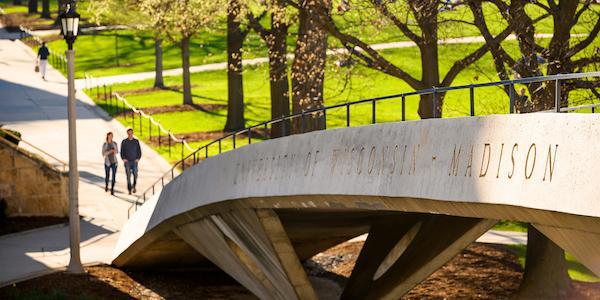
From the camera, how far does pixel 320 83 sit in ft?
94.8

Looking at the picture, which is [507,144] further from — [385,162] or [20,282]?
[20,282]

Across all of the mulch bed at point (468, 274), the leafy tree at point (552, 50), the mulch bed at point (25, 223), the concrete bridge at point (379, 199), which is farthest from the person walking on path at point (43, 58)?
the leafy tree at point (552, 50)

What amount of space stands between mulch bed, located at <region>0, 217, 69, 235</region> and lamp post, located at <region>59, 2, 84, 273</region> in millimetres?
4526

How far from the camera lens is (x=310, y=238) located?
22.0 m

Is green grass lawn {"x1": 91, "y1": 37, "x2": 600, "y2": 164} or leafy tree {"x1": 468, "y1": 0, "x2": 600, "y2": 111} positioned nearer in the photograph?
leafy tree {"x1": 468, "y1": 0, "x2": 600, "y2": 111}

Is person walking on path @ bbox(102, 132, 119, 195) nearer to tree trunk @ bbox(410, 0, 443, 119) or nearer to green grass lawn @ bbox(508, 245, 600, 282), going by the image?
tree trunk @ bbox(410, 0, 443, 119)

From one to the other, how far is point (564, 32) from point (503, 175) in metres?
8.36

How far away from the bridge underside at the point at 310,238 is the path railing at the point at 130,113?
12.7 m

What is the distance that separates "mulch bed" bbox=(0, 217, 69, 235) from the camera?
26266 millimetres

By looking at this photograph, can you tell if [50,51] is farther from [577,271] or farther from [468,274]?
[577,271]

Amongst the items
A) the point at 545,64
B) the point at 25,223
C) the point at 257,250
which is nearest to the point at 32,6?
the point at 25,223

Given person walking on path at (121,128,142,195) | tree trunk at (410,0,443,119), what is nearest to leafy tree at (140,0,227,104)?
person walking on path at (121,128,142,195)

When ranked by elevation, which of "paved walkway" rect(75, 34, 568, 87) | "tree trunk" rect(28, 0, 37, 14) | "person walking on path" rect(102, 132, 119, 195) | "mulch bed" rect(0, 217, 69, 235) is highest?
"tree trunk" rect(28, 0, 37, 14)

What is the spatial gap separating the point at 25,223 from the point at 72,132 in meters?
5.57
